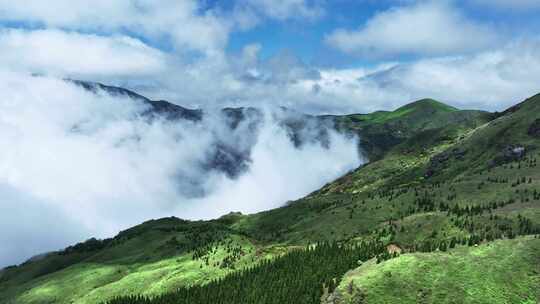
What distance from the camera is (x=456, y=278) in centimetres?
9588

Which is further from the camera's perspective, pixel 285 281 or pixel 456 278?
pixel 285 281

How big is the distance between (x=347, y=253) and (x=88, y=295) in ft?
344

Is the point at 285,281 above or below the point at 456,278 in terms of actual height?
below

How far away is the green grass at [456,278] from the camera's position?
91331 millimetres

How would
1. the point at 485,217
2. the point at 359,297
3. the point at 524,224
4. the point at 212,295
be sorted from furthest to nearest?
the point at 485,217
the point at 524,224
the point at 212,295
the point at 359,297

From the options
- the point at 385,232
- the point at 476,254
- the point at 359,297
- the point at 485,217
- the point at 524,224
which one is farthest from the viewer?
the point at 385,232

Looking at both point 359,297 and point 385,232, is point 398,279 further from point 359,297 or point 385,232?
point 385,232

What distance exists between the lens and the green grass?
91.3 m

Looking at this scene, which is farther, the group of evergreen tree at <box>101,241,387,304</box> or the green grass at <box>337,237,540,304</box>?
the group of evergreen tree at <box>101,241,387,304</box>

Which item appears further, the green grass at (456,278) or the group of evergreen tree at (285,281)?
the group of evergreen tree at (285,281)

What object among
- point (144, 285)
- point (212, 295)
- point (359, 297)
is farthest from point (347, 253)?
point (144, 285)

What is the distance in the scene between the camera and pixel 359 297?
313ft

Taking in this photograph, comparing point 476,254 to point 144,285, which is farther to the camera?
point 144,285

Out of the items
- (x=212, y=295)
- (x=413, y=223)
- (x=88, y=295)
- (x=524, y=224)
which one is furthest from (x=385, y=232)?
(x=88, y=295)
